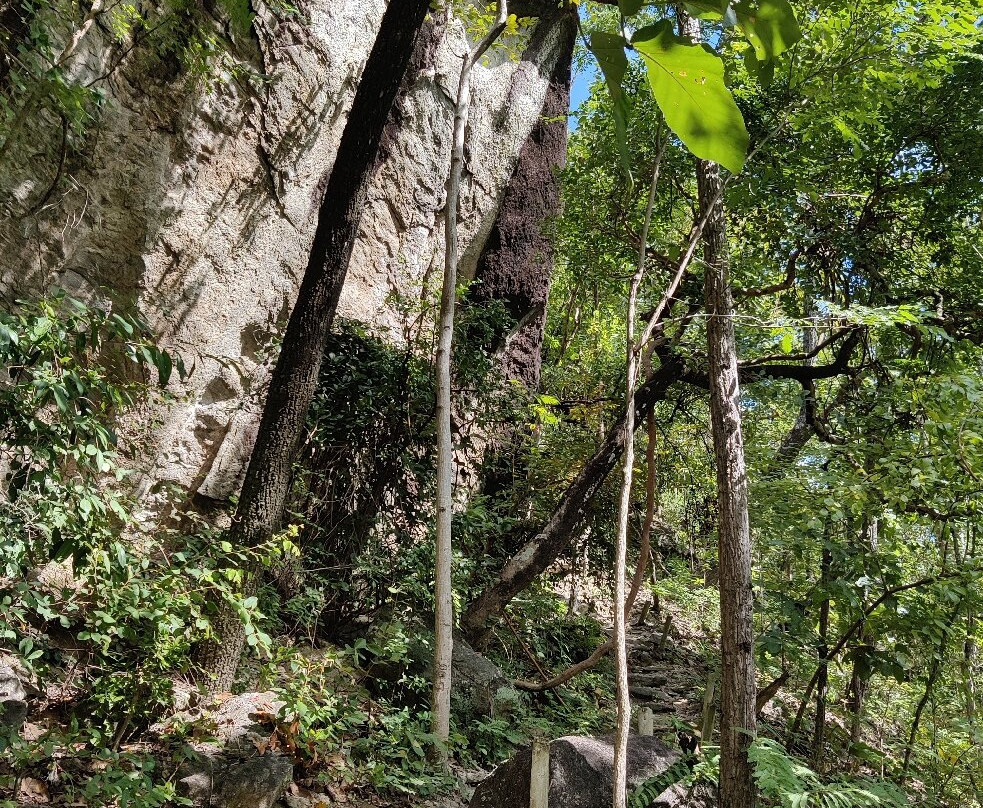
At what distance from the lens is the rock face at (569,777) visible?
342 centimetres

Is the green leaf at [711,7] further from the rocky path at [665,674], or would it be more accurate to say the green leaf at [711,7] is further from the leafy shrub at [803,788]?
the rocky path at [665,674]

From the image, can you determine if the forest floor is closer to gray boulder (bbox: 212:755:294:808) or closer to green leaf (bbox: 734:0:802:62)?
gray boulder (bbox: 212:755:294:808)

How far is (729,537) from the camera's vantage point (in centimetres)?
380

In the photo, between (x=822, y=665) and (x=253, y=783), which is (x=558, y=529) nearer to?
(x=822, y=665)

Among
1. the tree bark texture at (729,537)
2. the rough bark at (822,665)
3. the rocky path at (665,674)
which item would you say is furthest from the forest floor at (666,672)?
the tree bark texture at (729,537)

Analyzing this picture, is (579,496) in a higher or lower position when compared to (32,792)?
higher

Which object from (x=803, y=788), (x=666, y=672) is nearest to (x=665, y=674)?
(x=666, y=672)

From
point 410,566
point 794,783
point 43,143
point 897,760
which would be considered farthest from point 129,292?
point 897,760

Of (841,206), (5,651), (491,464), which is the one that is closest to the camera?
→ (5,651)

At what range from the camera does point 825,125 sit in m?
4.52

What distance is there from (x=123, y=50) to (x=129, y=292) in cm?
152

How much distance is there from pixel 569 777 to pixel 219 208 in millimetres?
4455

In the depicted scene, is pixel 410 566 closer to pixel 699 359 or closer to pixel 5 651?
pixel 5 651

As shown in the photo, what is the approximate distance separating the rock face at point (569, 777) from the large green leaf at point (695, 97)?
3544 millimetres
